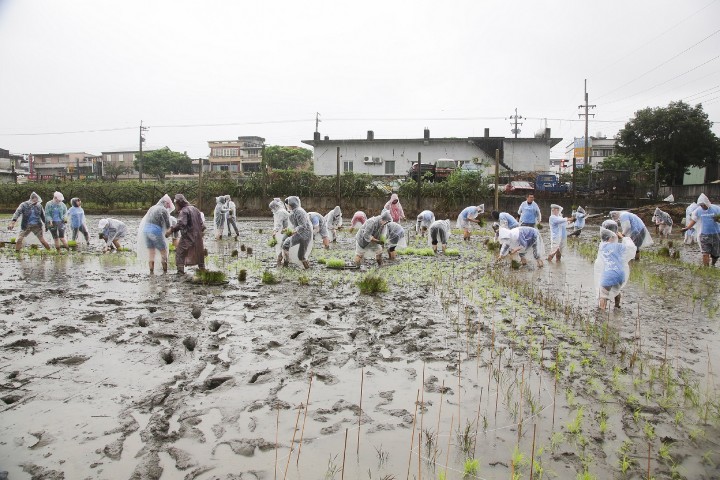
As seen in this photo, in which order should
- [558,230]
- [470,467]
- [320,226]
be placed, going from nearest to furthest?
[470,467] < [558,230] < [320,226]

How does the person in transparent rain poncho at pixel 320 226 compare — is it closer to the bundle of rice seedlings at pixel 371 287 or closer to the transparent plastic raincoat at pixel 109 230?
the transparent plastic raincoat at pixel 109 230

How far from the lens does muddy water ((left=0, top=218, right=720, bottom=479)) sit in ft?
10.7

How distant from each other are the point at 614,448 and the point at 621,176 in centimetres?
2879

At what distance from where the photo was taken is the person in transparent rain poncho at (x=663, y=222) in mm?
19719

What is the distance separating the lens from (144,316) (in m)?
6.59

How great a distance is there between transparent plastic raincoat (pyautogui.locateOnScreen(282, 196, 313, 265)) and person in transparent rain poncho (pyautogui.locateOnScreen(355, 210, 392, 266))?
4.41 feet

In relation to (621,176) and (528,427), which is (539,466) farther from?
(621,176)

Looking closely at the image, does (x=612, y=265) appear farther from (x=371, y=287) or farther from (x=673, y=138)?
(x=673, y=138)

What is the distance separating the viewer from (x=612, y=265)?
7137mm

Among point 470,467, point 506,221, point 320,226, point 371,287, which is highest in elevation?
point 506,221

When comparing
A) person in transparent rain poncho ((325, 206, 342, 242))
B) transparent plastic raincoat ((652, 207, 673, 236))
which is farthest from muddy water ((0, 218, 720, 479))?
transparent plastic raincoat ((652, 207, 673, 236))

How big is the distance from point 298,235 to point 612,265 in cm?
607

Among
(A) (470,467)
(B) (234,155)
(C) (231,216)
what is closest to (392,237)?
(C) (231,216)

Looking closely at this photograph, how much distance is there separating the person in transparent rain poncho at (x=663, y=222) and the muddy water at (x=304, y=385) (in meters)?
13.6
